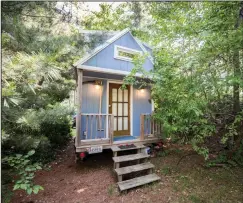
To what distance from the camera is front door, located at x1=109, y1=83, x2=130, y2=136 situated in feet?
17.5

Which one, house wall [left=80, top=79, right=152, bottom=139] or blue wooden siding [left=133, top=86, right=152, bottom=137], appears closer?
house wall [left=80, top=79, right=152, bottom=139]

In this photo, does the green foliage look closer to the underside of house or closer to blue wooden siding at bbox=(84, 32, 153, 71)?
the underside of house

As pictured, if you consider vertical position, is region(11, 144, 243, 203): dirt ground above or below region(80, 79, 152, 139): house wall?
below

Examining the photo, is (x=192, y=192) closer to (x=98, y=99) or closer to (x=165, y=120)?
(x=165, y=120)

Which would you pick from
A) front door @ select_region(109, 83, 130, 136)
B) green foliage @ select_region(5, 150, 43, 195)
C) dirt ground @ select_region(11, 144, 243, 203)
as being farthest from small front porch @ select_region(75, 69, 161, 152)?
green foliage @ select_region(5, 150, 43, 195)

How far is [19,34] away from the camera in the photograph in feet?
7.98

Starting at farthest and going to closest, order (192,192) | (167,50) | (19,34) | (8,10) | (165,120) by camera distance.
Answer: (167,50) → (165,120) → (192,192) → (19,34) → (8,10)

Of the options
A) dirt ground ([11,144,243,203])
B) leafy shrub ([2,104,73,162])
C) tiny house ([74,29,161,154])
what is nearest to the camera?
leafy shrub ([2,104,73,162])

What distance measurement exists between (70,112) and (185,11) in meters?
3.61

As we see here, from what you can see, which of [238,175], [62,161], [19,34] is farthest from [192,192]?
[19,34]

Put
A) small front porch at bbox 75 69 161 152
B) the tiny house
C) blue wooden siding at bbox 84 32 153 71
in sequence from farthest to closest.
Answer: small front porch at bbox 75 69 161 152 → blue wooden siding at bbox 84 32 153 71 → the tiny house

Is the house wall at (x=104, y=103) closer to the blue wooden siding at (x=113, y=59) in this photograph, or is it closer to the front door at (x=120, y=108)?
the front door at (x=120, y=108)

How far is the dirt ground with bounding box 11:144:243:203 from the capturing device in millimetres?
2842

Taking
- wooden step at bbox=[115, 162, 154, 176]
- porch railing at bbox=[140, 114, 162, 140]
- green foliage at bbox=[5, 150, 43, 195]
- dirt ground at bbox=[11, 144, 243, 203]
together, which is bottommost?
dirt ground at bbox=[11, 144, 243, 203]
